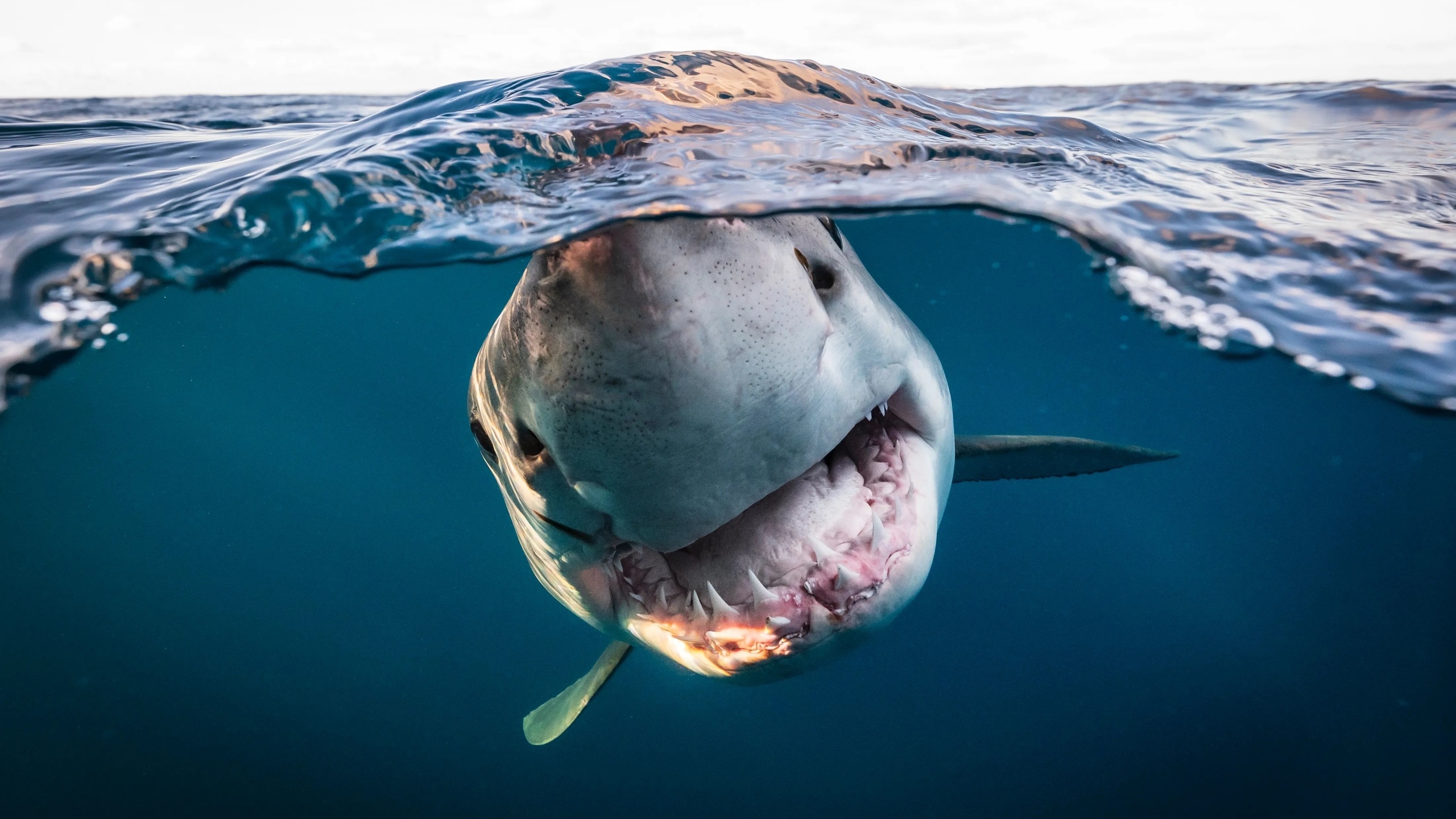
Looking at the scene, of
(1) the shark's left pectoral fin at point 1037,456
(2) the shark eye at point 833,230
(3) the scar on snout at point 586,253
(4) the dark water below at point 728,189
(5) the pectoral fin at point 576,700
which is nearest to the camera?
(3) the scar on snout at point 586,253

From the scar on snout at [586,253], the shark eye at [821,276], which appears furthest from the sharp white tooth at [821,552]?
the scar on snout at [586,253]

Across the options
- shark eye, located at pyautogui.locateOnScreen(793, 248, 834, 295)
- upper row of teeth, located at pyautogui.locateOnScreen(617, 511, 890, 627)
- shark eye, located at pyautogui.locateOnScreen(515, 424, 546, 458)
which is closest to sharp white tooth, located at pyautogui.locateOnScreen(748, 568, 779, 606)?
upper row of teeth, located at pyautogui.locateOnScreen(617, 511, 890, 627)

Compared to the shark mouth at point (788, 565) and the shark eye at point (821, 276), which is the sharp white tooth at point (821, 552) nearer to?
the shark mouth at point (788, 565)

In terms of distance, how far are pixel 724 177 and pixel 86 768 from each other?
25.9 m

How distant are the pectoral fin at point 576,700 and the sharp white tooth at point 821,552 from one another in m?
2.58

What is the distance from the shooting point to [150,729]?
15.3 metres

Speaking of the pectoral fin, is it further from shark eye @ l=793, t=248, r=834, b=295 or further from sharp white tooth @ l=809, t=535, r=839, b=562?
shark eye @ l=793, t=248, r=834, b=295

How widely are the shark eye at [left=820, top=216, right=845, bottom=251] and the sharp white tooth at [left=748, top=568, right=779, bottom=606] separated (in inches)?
37.6

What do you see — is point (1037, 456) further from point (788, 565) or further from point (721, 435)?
point (721, 435)

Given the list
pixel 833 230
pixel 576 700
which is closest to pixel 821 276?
pixel 833 230

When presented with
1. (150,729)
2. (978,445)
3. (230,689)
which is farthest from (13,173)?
(150,729)

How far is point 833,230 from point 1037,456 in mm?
2214

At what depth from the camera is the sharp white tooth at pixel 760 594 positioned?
5.32 feet

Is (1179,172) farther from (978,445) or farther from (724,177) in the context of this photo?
A: (724,177)
